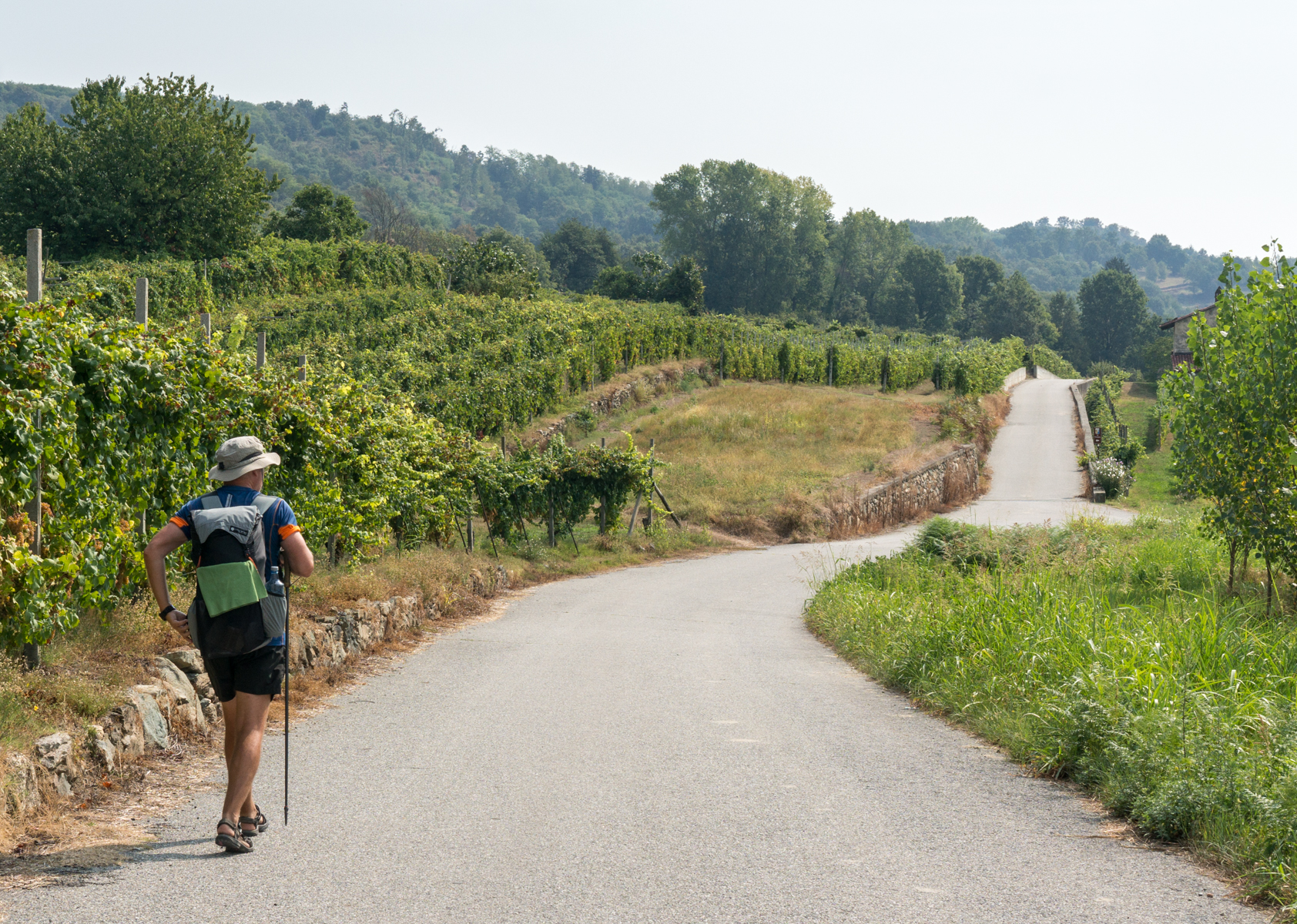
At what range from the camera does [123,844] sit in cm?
449

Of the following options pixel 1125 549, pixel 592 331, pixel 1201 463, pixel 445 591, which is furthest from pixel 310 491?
pixel 592 331

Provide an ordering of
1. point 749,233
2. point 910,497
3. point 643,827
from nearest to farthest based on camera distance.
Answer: point 643,827 < point 910,497 < point 749,233

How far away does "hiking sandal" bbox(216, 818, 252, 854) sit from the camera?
4.35 metres

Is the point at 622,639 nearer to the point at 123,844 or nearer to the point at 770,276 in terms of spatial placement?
the point at 123,844

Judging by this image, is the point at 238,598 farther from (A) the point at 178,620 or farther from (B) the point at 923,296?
(B) the point at 923,296

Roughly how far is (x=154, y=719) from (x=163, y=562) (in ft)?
7.07

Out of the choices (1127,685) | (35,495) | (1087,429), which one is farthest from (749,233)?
(35,495)

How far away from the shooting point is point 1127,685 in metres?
6.66

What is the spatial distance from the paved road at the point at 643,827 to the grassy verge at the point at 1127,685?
30 centimetres

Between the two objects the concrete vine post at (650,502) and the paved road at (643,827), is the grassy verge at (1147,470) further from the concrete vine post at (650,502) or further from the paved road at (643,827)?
the paved road at (643,827)

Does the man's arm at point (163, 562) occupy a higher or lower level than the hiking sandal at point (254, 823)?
higher

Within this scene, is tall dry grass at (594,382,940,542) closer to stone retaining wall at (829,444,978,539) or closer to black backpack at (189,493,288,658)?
stone retaining wall at (829,444,978,539)

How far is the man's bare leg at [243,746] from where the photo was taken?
174 inches

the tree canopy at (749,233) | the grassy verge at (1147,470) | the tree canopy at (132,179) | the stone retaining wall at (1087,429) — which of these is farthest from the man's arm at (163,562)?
the tree canopy at (749,233)
